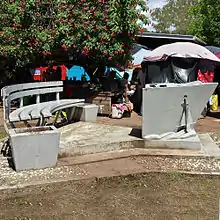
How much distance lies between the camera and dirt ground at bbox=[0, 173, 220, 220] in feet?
11.4

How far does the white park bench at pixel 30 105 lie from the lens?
5.01 meters

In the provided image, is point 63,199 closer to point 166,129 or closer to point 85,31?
point 166,129

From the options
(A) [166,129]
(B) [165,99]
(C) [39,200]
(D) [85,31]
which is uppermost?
(D) [85,31]

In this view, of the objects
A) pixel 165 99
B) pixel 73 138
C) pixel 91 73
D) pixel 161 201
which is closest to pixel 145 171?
pixel 161 201

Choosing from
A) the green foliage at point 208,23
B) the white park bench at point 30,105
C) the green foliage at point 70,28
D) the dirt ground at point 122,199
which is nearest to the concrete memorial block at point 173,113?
the dirt ground at point 122,199

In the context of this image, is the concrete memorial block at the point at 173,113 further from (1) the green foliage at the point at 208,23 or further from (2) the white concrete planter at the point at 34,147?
(1) the green foliage at the point at 208,23

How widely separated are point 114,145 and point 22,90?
2.26 meters

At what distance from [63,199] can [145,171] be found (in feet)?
4.04

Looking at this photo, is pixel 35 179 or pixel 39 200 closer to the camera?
pixel 39 200

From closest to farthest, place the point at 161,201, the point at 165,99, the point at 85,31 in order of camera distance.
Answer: the point at 161,201 < the point at 165,99 < the point at 85,31

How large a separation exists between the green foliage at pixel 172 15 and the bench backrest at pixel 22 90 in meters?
40.0

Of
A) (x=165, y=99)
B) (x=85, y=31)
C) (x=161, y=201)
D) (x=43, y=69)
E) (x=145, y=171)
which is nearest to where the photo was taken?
(x=161, y=201)

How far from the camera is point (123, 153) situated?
5.23 metres

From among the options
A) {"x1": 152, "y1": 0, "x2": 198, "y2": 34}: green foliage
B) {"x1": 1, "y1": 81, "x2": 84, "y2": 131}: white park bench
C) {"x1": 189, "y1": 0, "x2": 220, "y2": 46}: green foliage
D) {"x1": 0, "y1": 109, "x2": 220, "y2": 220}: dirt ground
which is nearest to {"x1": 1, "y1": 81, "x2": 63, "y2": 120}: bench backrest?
{"x1": 1, "y1": 81, "x2": 84, "y2": 131}: white park bench
